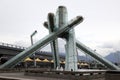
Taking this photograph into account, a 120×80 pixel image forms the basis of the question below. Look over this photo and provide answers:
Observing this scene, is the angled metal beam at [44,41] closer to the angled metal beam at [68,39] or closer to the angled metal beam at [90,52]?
the angled metal beam at [68,39]

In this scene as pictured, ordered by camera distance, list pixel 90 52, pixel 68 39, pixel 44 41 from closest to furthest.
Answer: pixel 68 39, pixel 44 41, pixel 90 52

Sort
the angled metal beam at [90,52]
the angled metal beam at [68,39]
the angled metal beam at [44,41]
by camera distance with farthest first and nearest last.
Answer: the angled metal beam at [90,52], the angled metal beam at [44,41], the angled metal beam at [68,39]

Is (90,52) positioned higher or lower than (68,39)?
lower

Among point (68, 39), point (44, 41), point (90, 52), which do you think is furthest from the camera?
point (90, 52)

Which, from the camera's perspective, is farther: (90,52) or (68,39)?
(90,52)

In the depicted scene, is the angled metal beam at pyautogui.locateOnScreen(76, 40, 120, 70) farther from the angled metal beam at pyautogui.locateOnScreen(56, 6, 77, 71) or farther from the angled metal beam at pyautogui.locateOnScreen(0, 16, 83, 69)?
the angled metal beam at pyautogui.locateOnScreen(0, 16, 83, 69)

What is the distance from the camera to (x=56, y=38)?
49219mm

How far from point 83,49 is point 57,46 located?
757 cm

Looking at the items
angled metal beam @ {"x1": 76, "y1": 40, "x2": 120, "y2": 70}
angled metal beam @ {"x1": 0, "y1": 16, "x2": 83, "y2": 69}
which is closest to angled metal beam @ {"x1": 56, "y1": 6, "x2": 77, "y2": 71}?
angled metal beam @ {"x1": 0, "y1": 16, "x2": 83, "y2": 69}

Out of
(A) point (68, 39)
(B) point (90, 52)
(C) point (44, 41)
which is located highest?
(C) point (44, 41)

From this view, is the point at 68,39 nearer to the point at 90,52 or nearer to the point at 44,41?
the point at 44,41

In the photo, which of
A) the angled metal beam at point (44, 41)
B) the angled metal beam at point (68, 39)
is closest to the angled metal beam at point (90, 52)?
the angled metal beam at point (68, 39)

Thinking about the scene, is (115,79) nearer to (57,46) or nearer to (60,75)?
(60,75)

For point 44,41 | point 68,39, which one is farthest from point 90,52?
point 44,41
